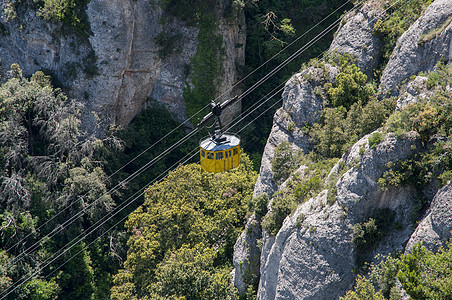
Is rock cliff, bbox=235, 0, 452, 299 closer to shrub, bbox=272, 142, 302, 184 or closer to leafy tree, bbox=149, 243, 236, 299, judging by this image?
shrub, bbox=272, 142, 302, 184

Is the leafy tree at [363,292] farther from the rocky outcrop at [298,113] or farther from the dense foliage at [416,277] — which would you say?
the rocky outcrop at [298,113]

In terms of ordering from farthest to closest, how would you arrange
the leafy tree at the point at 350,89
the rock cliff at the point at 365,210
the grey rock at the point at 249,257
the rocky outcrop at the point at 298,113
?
the grey rock at the point at 249,257
the rocky outcrop at the point at 298,113
the leafy tree at the point at 350,89
the rock cliff at the point at 365,210

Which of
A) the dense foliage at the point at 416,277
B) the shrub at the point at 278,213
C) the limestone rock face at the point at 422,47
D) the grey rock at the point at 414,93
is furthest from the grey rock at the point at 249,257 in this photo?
the grey rock at the point at 414,93

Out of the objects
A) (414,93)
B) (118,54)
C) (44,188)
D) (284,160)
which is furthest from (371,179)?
(118,54)

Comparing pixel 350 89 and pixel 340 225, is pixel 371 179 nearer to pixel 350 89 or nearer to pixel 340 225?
pixel 340 225

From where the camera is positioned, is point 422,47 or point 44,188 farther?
point 44,188

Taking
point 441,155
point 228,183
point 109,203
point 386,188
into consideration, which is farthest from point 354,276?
point 109,203

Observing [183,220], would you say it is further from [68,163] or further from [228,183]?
[68,163]
